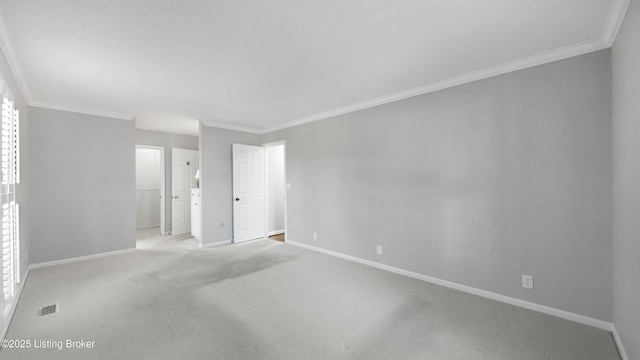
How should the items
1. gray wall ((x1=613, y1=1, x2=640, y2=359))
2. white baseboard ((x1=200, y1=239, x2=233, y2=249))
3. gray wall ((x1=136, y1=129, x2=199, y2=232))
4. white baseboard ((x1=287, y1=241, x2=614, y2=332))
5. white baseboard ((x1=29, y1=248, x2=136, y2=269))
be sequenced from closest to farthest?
gray wall ((x1=613, y1=1, x2=640, y2=359)) < white baseboard ((x1=287, y1=241, x2=614, y2=332)) < white baseboard ((x1=29, y1=248, x2=136, y2=269)) < white baseboard ((x1=200, y1=239, x2=233, y2=249)) < gray wall ((x1=136, y1=129, x2=199, y2=232))

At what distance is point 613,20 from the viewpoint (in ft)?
6.19

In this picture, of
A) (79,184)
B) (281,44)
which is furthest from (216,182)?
(281,44)

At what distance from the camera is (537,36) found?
2.14 metres

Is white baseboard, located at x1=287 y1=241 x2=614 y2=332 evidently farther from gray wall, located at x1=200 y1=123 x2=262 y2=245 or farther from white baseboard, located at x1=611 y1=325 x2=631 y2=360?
gray wall, located at x1=200 y1=123 x2=262 y2=245

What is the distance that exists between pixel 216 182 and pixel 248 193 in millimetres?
698

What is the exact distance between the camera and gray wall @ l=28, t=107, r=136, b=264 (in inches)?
149

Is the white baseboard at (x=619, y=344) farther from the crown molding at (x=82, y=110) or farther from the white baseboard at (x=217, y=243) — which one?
the crown molding at (x=82, y=110)

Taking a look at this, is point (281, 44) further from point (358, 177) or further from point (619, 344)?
point (619, 344)

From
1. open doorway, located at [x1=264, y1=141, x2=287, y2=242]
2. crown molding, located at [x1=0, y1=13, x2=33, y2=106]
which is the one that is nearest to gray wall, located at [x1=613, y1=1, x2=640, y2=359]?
crown molding, located at [x1=0, y1=13, x2=33, y2=106]

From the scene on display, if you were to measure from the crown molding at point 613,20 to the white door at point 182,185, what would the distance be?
6952mm

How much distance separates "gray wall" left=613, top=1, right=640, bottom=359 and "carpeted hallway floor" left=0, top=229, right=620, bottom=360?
1.20 feet

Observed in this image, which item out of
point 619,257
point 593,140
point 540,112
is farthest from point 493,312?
point 540,112

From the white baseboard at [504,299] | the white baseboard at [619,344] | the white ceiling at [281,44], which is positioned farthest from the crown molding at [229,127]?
the white baseboard at [619,344]

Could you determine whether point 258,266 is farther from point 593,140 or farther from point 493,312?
point 593,140
